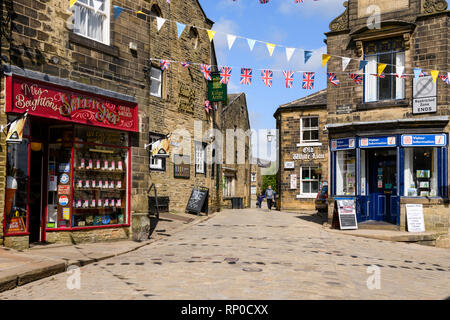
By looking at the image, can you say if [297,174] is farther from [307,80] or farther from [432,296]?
[432,296]

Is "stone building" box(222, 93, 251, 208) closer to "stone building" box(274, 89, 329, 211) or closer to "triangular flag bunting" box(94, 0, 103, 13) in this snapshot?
"stone building" box(274, 89, 329, 211)

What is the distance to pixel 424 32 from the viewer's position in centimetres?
1464

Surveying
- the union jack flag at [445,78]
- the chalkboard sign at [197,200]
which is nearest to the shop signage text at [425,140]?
the union jack flag at [445,78]

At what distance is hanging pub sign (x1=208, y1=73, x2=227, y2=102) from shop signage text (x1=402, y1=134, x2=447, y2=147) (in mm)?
9290

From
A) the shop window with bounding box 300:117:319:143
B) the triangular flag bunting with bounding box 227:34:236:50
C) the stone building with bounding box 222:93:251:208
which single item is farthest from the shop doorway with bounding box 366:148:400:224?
the stone building with bounding box 222:93:251:208

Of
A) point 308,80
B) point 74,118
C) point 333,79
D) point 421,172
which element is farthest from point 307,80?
point 74,118

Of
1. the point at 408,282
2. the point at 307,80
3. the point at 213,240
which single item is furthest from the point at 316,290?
the point at 307,80

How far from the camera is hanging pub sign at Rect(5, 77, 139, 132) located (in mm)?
8664

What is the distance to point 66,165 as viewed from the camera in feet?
33.8

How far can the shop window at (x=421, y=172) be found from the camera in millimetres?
14594

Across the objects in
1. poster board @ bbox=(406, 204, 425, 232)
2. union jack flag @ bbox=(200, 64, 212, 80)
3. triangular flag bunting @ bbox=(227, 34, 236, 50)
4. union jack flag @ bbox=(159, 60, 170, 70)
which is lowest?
poster board @ bbox=(406, 204, 425, 232)

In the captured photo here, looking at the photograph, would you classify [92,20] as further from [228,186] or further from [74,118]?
[228,186]

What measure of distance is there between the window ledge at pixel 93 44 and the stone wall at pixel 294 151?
17.3 meters

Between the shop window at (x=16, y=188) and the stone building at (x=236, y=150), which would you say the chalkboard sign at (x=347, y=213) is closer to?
the shop window at (x=16, y=188)
